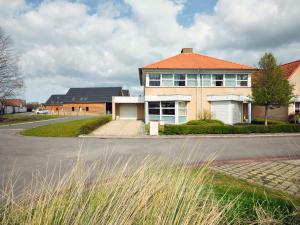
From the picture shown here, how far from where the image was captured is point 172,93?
77.8 ft

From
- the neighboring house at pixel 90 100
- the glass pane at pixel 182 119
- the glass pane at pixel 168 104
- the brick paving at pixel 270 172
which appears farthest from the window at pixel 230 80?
the neighboring house at pixel 90 100

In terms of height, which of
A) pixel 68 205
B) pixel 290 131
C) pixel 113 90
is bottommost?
pixel 290 131

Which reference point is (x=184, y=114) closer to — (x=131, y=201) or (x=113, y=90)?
(x=131, y=201)

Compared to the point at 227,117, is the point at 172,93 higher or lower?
higher

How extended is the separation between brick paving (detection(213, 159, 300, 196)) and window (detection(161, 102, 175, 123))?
16024 mm

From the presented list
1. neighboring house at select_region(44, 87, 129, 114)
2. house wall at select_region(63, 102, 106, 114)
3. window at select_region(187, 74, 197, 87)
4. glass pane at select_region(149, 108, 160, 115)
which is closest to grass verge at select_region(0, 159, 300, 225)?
glass pane at select_region(149, 108, 160, 115)

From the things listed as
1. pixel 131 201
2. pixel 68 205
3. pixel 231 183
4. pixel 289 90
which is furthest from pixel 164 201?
pixel 289 90

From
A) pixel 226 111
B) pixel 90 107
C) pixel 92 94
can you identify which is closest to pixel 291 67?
pixel 226 111

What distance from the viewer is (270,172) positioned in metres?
5.96

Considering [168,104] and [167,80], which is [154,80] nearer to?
[167,80]

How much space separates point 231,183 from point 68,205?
4114 mm

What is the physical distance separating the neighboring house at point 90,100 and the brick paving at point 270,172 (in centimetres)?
5557

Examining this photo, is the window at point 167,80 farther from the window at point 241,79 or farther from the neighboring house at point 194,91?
the window at point 241,79

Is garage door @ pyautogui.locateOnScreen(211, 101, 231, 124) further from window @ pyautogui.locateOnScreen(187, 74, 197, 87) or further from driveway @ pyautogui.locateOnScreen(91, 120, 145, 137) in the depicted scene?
driveway @ pyautogui.locateOnScreen(91, 120, 145, 137)
